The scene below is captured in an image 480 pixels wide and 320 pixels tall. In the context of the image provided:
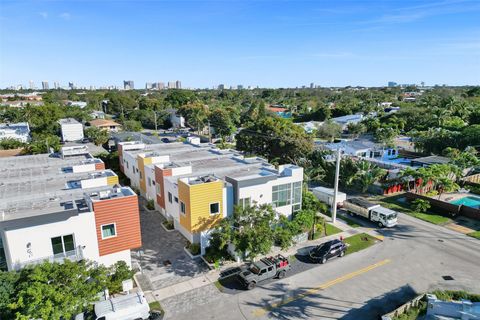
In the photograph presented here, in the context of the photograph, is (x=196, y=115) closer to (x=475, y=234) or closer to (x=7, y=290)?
(x=475, y=234)

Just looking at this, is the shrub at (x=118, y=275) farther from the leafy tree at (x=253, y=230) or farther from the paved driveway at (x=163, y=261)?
the leafy tree at (x=253, y=230)

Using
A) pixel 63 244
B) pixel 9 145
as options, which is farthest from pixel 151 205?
pixel 9 145

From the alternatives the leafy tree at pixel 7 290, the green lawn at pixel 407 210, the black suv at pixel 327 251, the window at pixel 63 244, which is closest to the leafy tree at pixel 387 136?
the green lawn at pixel 407 210

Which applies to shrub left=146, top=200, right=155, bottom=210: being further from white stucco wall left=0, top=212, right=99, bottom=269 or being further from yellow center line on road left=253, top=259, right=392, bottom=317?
yellow center line on road left=253, top=259, right=392, bottom=317

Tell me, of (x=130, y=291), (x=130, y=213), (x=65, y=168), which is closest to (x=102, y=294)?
(x=130, y=291)

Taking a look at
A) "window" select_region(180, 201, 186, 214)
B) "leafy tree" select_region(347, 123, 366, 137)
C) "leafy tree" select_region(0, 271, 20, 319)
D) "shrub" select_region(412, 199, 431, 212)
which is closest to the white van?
"leafy tree" select_region(0, 271, 20, 319)

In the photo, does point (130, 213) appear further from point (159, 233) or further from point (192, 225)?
point (159, 233)

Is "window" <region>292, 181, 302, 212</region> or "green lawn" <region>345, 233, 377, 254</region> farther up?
"window" <region>292, 181, 302, 212</region>
